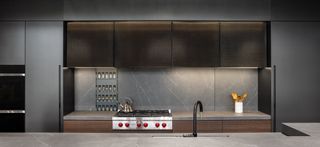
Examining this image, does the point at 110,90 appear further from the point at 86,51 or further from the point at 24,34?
the point at 24,34

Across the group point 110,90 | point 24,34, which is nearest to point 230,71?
point 110,90

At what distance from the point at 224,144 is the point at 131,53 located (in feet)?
7.45

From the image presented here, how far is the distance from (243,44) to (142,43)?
135 cm

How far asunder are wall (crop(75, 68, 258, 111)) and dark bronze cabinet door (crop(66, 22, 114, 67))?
17.3 inches

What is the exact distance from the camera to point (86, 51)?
405cm

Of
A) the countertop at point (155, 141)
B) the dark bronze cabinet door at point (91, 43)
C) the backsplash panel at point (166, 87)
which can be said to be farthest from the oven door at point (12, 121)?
the countertop at point (155, 141)

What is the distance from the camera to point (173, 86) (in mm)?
4469

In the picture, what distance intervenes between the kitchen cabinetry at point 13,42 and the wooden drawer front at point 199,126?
2141mm

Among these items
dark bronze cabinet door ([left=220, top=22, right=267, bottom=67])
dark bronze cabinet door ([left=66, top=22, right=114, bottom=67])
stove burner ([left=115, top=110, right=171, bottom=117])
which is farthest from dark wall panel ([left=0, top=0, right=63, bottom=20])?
dark bronze cabinet door ([left=220, top=22, right=267, bottom=67])

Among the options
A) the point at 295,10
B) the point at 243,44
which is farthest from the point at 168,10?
the point at 295,10

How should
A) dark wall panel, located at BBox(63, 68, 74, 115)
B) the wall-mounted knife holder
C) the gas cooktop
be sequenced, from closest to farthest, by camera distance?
1. the gas cooktop
2. dark wall panel, located at BBox(63, 68, 74, 115)
3. the wall-mounted knife holder

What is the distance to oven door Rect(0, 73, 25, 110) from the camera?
3.90 m

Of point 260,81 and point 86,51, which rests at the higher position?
point 86,51

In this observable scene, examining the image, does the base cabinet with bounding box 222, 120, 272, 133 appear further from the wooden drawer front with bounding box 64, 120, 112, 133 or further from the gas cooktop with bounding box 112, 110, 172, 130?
the wooden drawer front with bounding box 64, 120, 112, 133
